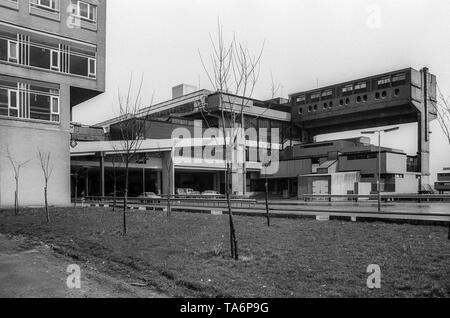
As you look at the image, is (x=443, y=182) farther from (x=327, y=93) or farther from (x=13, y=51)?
(x=13, y=51)

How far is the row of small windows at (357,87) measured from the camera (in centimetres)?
6562

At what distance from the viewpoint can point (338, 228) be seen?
1312 centimetres

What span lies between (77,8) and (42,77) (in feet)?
19.7

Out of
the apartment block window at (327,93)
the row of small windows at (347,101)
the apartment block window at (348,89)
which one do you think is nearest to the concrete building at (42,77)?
the row of small windows at (347,101)

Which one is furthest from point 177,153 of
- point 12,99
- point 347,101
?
point 347,101

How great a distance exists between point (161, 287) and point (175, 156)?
43209 millimetres

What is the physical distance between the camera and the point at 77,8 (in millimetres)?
30016

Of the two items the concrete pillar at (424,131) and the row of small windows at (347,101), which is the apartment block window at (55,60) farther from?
the row of small windows at (347,101)

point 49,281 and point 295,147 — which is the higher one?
point 295,147

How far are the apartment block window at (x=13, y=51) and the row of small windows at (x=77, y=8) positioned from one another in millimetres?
2913

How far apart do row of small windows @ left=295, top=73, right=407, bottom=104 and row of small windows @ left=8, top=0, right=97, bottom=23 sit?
51.1 m

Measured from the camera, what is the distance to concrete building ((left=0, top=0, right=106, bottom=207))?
1052 inches

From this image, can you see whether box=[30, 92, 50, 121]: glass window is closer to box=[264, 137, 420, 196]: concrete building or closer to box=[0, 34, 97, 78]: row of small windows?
box=[0, 34, 97, 78]: row of small windows
